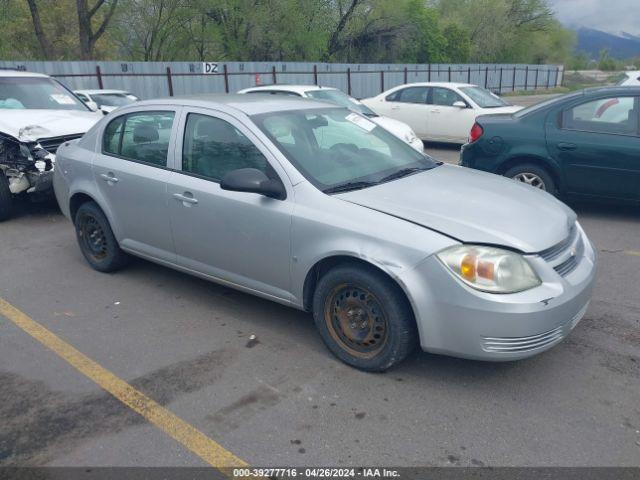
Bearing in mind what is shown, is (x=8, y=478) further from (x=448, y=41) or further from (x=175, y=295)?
(x=448, y=41)

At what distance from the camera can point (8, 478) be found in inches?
107

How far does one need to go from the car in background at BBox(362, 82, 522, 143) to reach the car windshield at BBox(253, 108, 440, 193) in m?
7.91

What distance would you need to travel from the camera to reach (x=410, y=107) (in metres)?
13.0

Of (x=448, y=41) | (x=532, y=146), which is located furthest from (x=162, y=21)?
(x=532, y=146)

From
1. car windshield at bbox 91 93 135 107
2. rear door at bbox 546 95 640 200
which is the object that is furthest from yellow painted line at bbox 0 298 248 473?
car windshield at bbox 91 93 135 107

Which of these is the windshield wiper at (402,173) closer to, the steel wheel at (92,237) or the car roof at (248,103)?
the car roof at (248,103)

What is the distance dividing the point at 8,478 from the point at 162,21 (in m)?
35.9

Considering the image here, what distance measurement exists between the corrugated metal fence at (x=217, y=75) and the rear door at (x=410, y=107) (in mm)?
10944

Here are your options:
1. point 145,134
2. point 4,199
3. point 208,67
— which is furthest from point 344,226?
point 208,67

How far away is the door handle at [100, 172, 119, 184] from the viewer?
4.88 meters

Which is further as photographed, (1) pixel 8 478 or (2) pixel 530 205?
(2) pixel 530 205

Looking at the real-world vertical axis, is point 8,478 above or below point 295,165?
below

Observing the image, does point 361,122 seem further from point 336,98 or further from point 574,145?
point 336,98

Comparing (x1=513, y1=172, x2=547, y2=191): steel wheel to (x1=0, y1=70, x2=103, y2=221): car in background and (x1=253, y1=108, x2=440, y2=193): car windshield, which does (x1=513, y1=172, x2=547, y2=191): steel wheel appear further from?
(x1=0, y1=70, x2=103, y2=221): car in background
